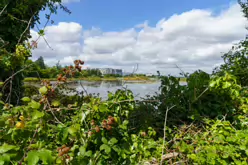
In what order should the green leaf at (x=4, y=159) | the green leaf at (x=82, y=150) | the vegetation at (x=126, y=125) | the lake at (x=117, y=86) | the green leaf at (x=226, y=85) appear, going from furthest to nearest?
the green leaf at (x=226, y=85) → the lake at (x=117, y=86) → the green leaf at (x=82, y=150) → the vegetation at (x=126, y=125) → the green leaf at (x=4, y=159)

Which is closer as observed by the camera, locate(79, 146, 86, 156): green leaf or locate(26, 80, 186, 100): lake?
locate(79, 146, 86, 156): green leaf

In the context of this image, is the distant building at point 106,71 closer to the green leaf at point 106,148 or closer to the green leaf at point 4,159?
the green leaf at point 106,148

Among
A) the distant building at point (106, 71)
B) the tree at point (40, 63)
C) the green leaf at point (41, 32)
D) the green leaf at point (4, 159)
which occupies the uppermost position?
the green leaf at point (41, 32)

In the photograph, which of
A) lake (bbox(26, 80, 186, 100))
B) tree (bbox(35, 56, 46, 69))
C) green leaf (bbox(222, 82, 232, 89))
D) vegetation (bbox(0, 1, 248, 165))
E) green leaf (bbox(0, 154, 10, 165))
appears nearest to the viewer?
green leaf (bbox(0, 154, 10, 165))

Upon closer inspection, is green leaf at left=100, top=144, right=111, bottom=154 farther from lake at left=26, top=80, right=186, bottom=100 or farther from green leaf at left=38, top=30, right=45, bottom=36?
green leaf at left=38, top=30, right=45, bottom=36

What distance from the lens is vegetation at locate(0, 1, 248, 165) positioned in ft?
5.10

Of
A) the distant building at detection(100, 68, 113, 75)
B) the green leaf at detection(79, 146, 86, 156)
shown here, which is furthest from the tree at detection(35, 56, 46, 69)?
the green leaf at detection(79, 146, 86, 156)

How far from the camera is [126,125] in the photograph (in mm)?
2543

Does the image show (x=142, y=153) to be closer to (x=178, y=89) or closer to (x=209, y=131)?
(x=209, y=131)

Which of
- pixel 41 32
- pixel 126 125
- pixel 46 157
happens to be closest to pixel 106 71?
pixel 126 125

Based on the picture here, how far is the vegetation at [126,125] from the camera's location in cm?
155

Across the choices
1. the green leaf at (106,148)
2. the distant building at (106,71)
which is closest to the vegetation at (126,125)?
the green leaf at (106,148)

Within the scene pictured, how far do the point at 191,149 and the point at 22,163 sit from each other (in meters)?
1.79

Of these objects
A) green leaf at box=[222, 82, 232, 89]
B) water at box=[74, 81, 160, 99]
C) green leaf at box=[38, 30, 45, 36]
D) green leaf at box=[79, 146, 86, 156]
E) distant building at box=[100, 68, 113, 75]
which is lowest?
green leaf at box=[79, 146, 86, 156]
